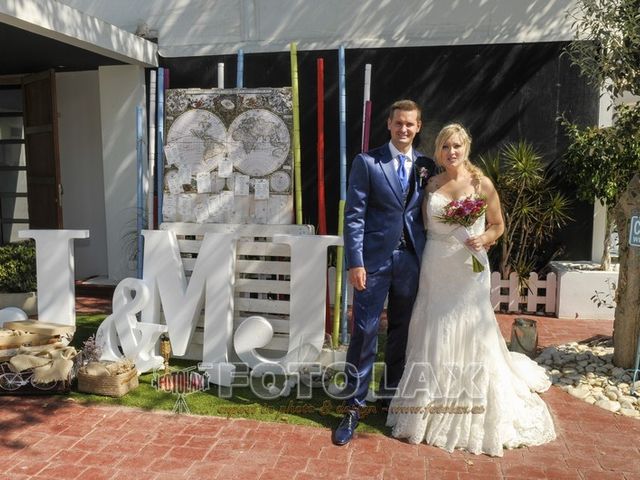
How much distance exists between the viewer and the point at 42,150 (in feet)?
26.5

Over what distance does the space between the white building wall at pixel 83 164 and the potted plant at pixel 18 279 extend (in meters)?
1.68

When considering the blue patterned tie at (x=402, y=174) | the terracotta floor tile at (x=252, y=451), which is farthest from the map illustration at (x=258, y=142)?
the terracotta floor tile at (x=252, y=451)

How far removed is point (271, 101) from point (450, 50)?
125 inches

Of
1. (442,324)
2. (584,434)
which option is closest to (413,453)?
(442,324)

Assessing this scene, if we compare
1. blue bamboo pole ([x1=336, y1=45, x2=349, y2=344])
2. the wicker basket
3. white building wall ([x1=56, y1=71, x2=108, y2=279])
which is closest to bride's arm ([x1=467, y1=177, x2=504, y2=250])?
blue bamboo pole ([x1=336, y1=45, x2=349, y2=344])

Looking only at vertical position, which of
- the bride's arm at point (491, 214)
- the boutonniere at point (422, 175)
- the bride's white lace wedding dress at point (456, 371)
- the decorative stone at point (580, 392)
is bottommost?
the decorative stone at point (580, 392)

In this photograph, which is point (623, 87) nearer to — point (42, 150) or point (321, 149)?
point (321, 149)

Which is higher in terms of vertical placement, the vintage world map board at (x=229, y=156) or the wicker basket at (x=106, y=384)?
the vintage world map board at (x=229, y=156)

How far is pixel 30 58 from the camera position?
7.54 meters

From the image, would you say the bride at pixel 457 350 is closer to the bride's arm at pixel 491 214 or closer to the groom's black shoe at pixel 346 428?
the bride's arm at pixel 491 214

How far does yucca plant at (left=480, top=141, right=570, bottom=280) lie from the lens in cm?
685

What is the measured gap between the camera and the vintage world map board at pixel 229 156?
511cm

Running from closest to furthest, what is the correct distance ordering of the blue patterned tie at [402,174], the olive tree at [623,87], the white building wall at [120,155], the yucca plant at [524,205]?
1. the blue patterned tie at [402,174]
2. the olive tree at [623,87]
3. the yucca plant at [524,205]
4. the white building wall at [120,155]

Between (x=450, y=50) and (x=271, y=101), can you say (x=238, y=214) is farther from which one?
(x=450, y=50)
